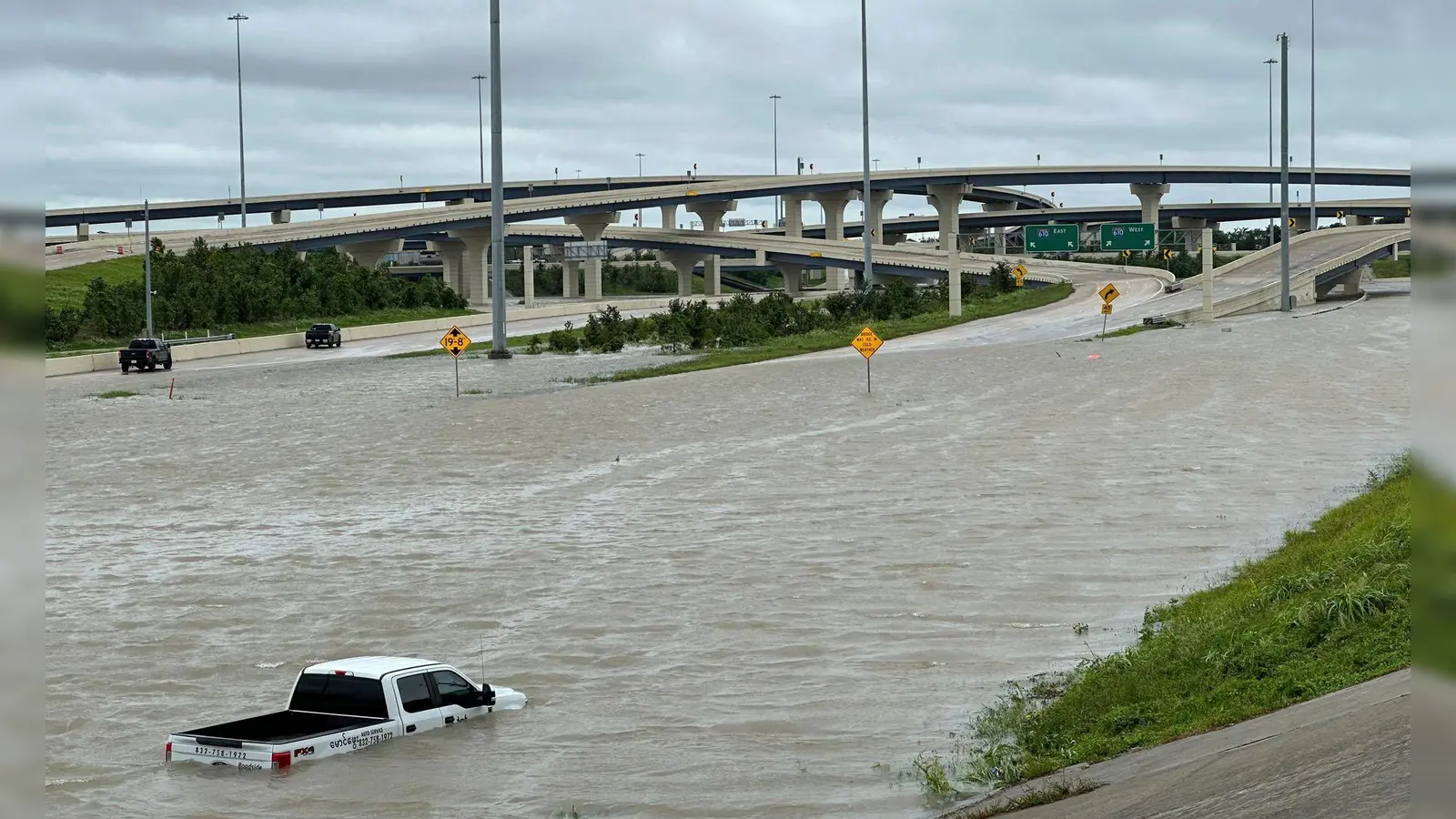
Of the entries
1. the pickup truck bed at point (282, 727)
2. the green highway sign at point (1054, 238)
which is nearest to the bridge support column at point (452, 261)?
the green highway sign at point (1054, 238)

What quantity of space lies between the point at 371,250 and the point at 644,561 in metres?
117

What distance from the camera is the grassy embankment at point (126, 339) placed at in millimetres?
82500

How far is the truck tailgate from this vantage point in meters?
16.2

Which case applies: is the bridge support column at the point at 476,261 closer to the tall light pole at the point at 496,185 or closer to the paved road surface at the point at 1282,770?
the tall light pole at the point at 496,185

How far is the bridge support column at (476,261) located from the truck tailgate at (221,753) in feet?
407

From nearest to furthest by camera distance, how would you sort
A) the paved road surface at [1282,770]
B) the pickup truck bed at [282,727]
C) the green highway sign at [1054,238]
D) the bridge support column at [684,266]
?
the paved road surface at [1282,770] → the pickup truck bed at [282,727] → the green highway sign at [1054,238] → the bridge support column at [684,266]

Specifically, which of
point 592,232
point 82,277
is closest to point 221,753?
point 82,277

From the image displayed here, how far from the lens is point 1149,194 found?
158 metres

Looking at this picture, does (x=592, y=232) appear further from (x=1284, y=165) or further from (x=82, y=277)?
(x=1284, y=165)

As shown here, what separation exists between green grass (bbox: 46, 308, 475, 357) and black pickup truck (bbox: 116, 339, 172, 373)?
344 centimetres

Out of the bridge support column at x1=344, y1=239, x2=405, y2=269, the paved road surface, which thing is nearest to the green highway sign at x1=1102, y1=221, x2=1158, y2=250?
the bridge support column at x1=344, y1=239, x2=405, y2=269

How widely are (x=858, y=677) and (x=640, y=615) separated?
470 cm

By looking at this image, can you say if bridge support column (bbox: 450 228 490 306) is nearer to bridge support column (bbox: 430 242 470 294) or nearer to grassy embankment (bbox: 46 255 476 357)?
bridge support column (bbox: 430 242 470 294)
